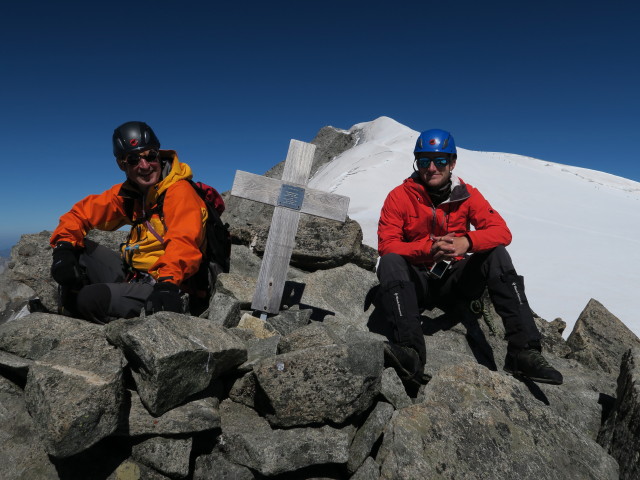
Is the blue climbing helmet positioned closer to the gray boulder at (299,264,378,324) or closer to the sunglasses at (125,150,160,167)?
the gray boulder at (299,264,378,324)

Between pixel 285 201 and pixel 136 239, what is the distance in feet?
5.99

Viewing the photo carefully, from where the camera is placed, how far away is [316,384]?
10.8ft

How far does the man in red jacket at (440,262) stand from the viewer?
432cm

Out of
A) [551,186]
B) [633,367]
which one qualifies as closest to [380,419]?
[633,367]

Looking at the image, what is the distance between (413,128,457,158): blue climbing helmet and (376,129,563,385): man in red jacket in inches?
0.5

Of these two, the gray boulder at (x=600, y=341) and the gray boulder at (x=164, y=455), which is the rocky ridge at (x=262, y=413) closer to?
the gray boulder at (x=164, y=455)

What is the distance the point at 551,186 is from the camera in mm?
31797

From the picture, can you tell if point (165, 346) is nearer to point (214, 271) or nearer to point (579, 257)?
point (214, 271)

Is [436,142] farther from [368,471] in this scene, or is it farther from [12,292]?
[12,292]

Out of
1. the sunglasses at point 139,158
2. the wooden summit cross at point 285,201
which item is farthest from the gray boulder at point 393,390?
the sunglasses at point 139,158

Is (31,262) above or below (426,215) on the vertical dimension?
below

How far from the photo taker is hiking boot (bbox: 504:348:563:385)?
13.1ft

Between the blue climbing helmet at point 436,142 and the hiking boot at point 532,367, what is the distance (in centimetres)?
249

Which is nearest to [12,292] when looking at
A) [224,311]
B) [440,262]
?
[224,311]
